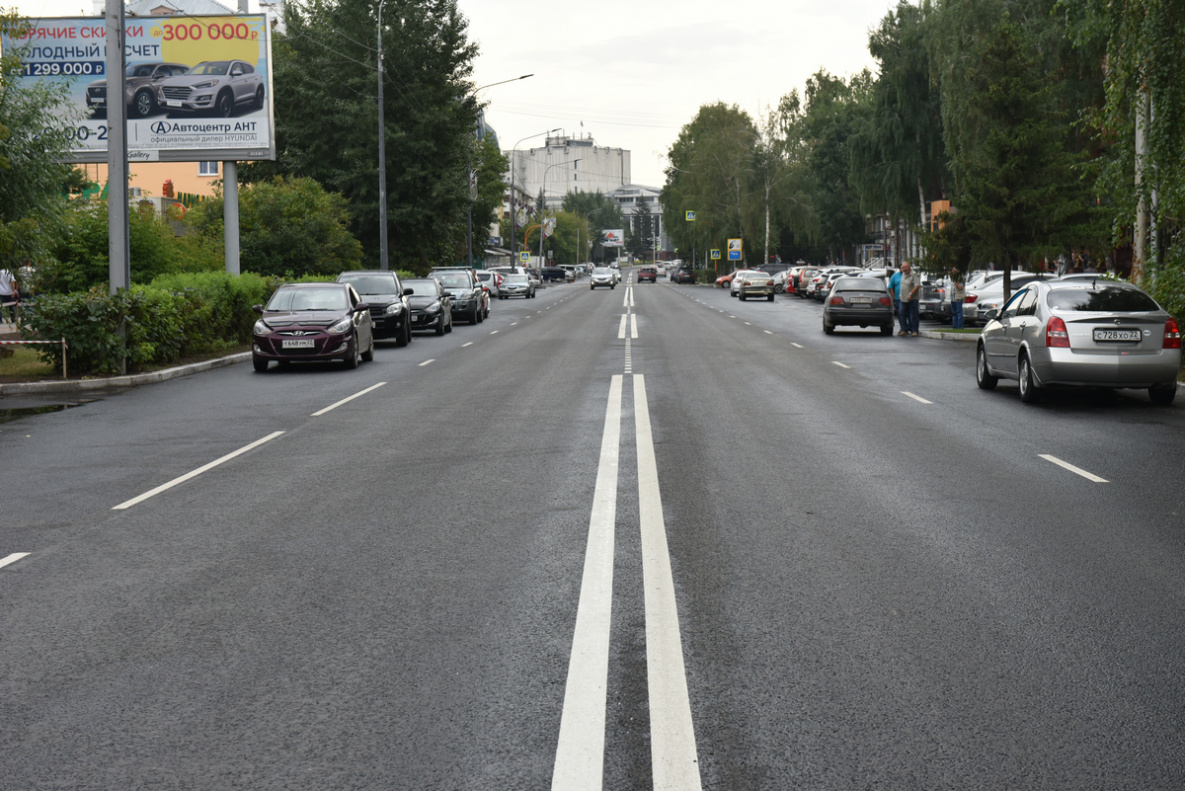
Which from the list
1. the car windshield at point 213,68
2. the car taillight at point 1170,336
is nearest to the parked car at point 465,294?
the car windshield at point 213,68

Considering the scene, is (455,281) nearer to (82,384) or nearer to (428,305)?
(428,305)

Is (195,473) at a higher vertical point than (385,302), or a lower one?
lower

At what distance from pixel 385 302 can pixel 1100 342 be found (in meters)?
16.9

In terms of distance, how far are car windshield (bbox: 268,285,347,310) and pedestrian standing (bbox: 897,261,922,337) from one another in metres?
15.3

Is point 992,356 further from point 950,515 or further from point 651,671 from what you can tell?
point 651,671

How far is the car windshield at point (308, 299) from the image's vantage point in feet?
71.1

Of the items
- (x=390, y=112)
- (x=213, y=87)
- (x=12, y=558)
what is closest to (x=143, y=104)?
(x=213, y=87)

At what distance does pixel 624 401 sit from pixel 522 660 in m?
10.3

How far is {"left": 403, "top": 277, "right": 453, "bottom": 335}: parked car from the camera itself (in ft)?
106

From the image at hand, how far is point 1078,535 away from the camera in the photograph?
758 cm

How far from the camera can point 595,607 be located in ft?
19.3

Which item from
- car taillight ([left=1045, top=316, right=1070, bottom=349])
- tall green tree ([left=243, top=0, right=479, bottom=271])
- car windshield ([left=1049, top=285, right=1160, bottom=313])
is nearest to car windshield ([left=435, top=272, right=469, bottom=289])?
tall green tree ([left=243, top=0, right=479, bottom=271])

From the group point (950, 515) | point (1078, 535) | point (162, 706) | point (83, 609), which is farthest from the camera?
point (950, 515)

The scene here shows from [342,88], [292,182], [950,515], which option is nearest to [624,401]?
[950,515]
